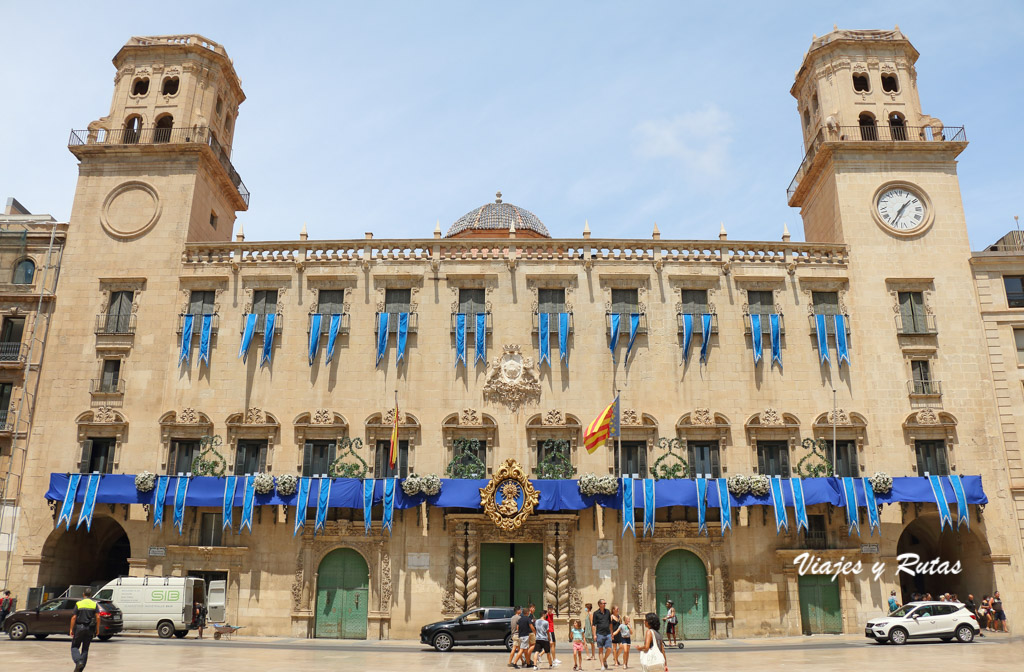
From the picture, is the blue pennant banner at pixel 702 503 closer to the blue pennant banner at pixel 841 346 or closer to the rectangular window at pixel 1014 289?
the blue pennant banner at pixel 841 346

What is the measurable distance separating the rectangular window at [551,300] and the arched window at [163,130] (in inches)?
889

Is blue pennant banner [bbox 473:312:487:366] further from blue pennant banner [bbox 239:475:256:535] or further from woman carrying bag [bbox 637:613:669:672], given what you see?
woman carrying bag [bbox 637:613:669:672]

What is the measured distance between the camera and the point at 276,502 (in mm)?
35812

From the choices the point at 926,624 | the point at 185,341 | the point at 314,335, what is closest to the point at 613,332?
the point at 314,335

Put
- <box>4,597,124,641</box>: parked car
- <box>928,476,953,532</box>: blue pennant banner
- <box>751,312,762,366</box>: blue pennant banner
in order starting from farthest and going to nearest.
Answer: <box>751,312,762,366</box>: blue pennant banner < <box>928,476,953,532</box>: blue pennant banner < <box>4,597,124,641</box>: parked car

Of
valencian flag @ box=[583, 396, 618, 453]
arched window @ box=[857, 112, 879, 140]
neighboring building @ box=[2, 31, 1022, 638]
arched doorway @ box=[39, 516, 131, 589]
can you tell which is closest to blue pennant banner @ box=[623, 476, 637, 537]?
neighboring building @ box=[2, 31, 1022, 638]

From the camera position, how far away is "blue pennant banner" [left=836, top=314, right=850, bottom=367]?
3812cm

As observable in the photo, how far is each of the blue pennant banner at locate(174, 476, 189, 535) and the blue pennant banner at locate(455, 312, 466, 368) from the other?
13618 millimetres

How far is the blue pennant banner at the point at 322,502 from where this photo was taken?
35344 millimetres

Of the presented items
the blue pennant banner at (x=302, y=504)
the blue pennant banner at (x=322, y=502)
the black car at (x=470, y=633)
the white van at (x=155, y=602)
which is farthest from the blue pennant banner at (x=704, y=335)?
the white van at (x=155, y=602)

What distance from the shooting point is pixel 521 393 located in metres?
37.9

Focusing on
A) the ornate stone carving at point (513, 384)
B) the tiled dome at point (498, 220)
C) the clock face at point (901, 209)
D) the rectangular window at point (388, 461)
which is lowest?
the rectangular window at point (388, 461)

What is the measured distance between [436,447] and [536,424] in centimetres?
488

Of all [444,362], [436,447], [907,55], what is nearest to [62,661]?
[436,447]
